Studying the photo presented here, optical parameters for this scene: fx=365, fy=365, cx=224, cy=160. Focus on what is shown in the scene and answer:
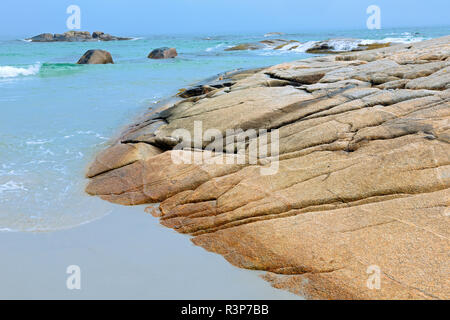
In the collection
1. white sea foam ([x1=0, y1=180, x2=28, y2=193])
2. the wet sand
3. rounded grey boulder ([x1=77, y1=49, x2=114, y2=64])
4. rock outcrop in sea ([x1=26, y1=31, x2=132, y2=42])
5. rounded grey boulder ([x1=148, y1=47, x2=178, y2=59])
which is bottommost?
the wet sand

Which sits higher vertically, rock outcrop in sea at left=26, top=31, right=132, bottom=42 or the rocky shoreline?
rock outcrop in sea at left=26, top=31, right=132, bottom=42

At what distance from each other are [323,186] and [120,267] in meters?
3.35

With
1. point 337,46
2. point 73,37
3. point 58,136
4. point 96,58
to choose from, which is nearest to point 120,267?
point 58,136

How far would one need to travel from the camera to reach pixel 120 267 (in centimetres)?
517

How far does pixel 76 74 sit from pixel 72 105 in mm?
13999

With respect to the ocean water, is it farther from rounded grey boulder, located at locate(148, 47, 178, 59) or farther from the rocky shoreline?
rounded grey boulder, located at locate(148, 47, 178, 59)

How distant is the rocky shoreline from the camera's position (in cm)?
459

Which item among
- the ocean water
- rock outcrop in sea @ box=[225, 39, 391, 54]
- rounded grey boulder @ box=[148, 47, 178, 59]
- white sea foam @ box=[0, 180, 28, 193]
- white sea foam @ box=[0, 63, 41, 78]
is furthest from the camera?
rounded grey boulder @ box=[148, 47, 178, 59]

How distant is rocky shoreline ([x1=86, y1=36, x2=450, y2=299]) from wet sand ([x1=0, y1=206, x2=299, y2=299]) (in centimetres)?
28

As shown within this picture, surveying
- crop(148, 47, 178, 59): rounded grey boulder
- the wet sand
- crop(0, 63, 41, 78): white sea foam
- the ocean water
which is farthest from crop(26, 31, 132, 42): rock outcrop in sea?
the wet sand

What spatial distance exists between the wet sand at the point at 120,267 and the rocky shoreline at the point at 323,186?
282 mm

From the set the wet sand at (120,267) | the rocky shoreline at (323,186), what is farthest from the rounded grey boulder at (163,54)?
the wet sand at (120,267)

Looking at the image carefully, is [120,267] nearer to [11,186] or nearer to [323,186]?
[323,186]

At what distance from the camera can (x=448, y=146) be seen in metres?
5.93
